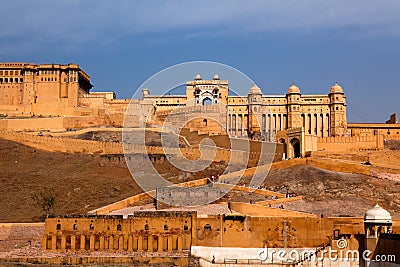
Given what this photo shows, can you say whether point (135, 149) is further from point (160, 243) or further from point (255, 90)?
point (160, 243)

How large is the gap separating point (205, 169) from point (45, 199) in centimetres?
1758

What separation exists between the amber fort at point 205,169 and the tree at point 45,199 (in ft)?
12.9

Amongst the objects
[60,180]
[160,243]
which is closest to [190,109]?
[60,180]

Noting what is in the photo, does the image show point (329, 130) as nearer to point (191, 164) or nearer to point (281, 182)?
point (191, 164)

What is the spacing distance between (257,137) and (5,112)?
3034 cm

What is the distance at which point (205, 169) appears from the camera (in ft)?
203

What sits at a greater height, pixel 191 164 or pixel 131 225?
pixel 191 164

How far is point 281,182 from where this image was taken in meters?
51.9

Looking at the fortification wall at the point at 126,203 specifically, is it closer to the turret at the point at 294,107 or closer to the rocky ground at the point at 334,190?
the rocky ground at the point at 334,190

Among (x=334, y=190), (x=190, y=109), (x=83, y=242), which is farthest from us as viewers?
(x=190, y=109)

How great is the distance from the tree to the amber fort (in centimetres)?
393

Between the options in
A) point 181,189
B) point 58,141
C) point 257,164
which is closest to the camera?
point 181,189

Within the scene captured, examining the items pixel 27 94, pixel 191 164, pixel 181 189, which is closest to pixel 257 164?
pixel 191 164

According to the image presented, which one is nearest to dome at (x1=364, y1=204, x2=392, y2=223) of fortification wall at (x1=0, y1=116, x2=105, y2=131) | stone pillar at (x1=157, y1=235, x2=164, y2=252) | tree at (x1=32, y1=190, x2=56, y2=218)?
stone pillar at (x1=157, y1=235, x2=164, y2=252)
